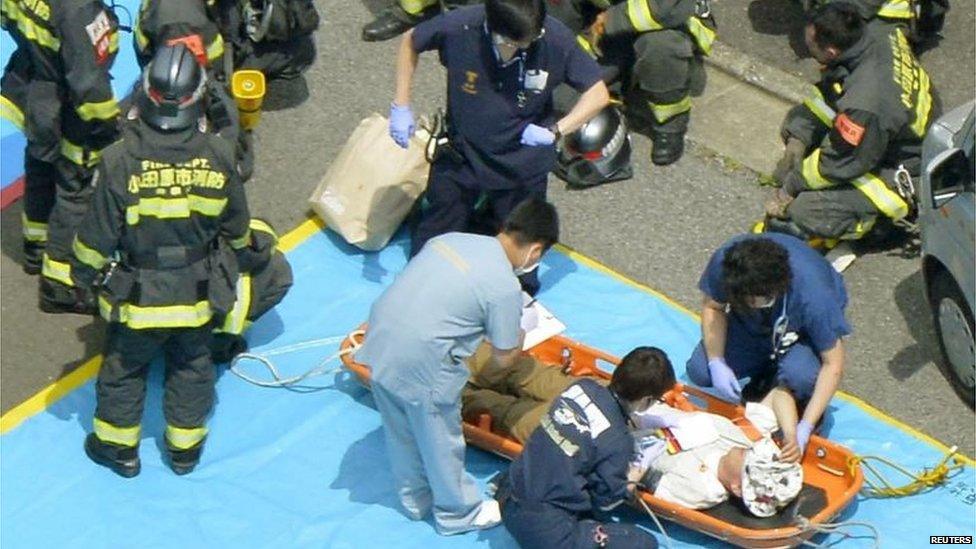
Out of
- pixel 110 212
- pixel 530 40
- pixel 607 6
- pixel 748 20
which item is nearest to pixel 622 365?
pixel 530 40

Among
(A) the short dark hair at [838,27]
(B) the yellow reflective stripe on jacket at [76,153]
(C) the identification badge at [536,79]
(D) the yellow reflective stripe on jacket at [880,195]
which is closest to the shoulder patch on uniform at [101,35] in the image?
(B) the yellow reflective stripe on jacket at [76,153]

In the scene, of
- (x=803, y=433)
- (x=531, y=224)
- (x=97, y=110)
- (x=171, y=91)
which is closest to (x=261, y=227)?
(x=97, y=110)

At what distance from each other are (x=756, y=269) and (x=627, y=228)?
184 cm

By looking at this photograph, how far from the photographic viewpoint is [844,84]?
7.62 m

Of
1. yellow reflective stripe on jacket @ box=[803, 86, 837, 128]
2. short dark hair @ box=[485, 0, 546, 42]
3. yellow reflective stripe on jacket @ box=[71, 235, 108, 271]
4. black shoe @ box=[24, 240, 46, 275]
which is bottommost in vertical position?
black shoe @ box=[24, 240, 46, 275]

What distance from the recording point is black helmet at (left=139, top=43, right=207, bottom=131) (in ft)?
20.0

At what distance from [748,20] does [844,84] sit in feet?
6.90

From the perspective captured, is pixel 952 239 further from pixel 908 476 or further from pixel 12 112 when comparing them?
pixel 12 112

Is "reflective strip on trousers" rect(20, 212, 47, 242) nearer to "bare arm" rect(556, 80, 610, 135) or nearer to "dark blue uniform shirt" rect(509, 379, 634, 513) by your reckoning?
"bare arm" rect(556, 80, 610, 135)

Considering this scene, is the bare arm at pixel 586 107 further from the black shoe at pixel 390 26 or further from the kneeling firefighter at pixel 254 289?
the black shoe at pixel 390 26

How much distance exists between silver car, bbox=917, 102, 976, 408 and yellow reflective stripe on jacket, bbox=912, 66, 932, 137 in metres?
0.16

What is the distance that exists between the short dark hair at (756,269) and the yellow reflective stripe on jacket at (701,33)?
87.4 inches

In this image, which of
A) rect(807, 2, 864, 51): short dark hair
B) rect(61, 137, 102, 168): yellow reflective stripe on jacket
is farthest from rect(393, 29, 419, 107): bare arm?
rect(807, 2, 864, 51): short dark hair

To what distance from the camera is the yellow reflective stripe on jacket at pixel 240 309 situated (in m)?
7.00
